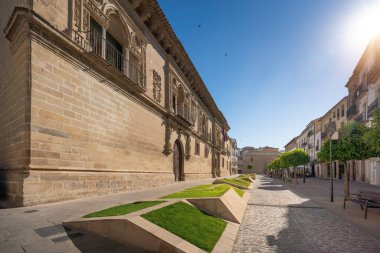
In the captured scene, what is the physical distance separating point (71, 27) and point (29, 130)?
12.1 feet

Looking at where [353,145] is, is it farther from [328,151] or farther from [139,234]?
[139,234]

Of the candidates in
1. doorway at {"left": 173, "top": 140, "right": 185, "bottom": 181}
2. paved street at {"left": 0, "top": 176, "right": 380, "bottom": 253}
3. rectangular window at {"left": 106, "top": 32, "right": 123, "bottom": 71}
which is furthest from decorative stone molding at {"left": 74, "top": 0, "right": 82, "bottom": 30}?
doorway at {"left": 173, "top": 140, "right": 185, "bottom": 181}

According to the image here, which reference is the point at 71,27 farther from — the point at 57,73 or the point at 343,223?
the point at 343,223

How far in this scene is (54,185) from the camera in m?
6.58

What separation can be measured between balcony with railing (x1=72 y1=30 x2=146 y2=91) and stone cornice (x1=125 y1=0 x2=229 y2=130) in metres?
2.80

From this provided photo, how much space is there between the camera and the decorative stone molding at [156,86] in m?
14.6

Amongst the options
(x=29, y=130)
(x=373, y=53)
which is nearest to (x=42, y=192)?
(x=29, y=130)

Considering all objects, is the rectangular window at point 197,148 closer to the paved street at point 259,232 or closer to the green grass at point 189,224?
the paved street at point 259,232

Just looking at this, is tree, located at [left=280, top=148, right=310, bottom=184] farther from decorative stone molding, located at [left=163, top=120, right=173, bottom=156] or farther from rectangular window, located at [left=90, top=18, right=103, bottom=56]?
rectangular window, located at [left=90, top=18, right=103, bottom=56]

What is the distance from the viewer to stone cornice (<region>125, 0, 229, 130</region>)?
42.8ft

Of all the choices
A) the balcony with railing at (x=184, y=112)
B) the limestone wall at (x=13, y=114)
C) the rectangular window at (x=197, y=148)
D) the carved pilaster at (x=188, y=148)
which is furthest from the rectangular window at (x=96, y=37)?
the rectangular window at (x=197, y=148)

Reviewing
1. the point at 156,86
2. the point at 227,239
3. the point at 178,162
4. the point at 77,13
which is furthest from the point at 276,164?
the point at 77,13

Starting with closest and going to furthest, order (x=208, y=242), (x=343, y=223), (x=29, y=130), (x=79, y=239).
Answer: (x=79, y=239), (x=208, y=242), (x=29, y=130), (x=343, y=223)

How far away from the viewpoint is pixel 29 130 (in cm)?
612
